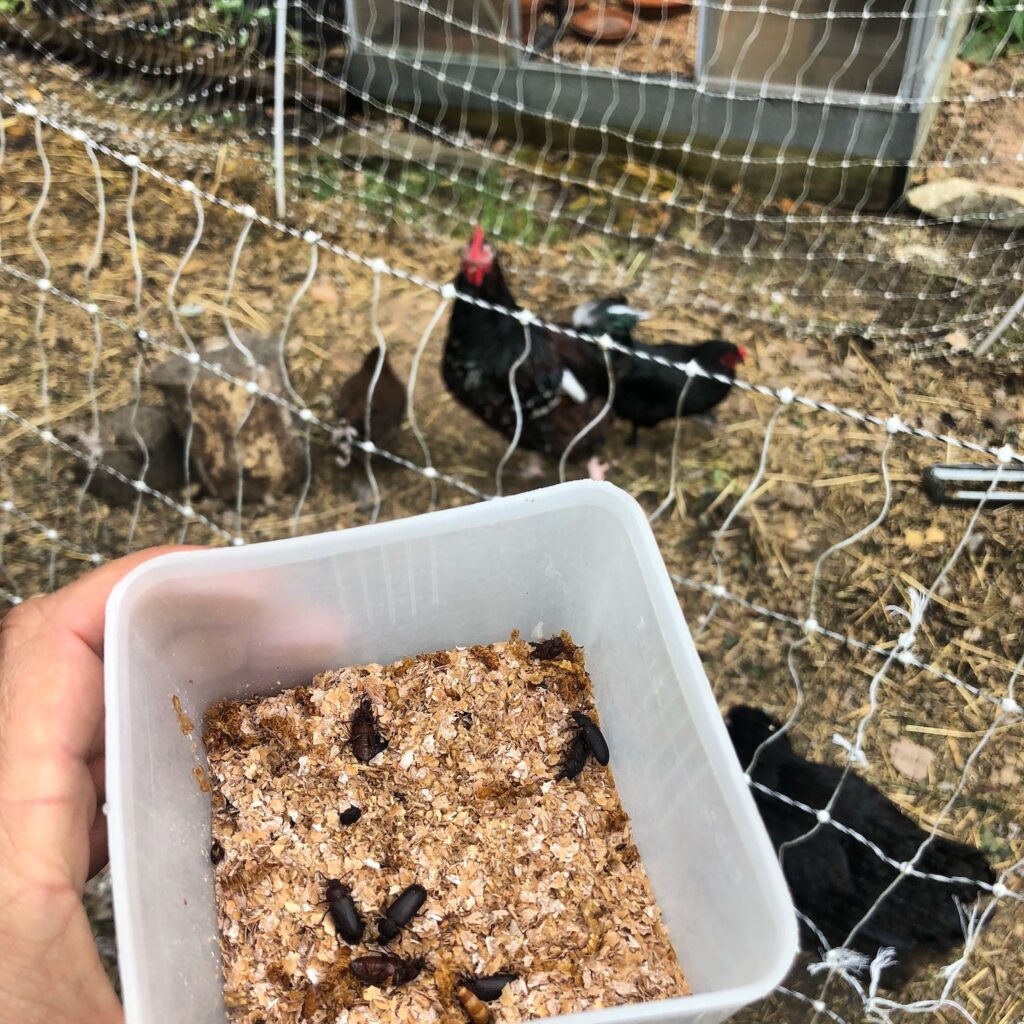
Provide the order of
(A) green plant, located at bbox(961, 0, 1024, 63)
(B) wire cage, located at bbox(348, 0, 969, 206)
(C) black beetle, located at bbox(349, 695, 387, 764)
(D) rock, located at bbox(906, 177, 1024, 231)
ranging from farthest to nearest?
1. (A) green plant, located at bbox(961, 0, 1024, 63)
2. (D) rock, located at bbox(906, 177, 1024, 231)
3. (B) wire cage, located at bbox(348, 0, 969, 206)
4. (C) black beetle, located at bbox(349, 695, 387, 764)

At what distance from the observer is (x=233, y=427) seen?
227 centimetres

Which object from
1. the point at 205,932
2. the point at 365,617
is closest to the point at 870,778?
the point at 365,617

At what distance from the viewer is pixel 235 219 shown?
10.3ft

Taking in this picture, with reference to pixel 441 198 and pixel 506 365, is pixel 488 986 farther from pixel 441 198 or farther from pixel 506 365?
pixel 441 198

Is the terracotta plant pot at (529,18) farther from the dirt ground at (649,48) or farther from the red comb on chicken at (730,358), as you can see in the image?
the red comb on chicken at (730,358)

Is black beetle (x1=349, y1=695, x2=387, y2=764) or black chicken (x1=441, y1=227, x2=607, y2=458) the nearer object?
black beetle (x1=349, y1=695, x2=387, y2=764)

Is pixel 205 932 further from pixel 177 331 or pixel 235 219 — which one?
pixel 235 219

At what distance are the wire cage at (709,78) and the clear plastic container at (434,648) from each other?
2.84 m

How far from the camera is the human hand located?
0.93m

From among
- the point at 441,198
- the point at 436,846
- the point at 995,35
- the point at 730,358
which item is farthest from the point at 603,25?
the point at 436,846

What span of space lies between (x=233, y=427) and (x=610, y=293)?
1.51 m

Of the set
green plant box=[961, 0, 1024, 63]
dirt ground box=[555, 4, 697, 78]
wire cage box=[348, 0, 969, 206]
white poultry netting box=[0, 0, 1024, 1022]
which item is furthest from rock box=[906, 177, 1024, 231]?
dirt ground box=[555, 4, 697, 78]

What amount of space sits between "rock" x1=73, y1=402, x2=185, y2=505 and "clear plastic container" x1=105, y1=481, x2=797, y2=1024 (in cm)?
133

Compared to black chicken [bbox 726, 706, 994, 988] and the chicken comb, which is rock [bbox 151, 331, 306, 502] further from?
black chicken [bbox 726, 706, 994, 988]
